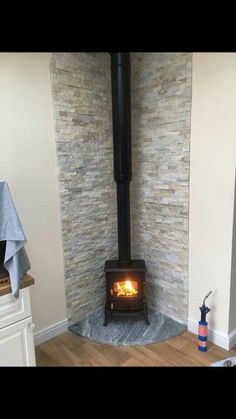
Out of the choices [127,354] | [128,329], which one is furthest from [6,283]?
[128,329]

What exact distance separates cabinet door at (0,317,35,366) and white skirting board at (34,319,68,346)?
60cm

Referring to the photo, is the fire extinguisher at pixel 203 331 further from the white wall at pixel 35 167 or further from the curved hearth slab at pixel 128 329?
the white wall at pixel 35 167

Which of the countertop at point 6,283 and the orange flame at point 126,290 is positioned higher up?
the countertop at point 6,283

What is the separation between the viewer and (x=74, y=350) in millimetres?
2264

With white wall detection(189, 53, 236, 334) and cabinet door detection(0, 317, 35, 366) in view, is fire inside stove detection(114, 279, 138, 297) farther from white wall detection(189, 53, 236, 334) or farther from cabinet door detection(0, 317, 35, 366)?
cabinet door detection(0, 317, 35, 366)

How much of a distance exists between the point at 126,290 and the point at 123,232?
55cm

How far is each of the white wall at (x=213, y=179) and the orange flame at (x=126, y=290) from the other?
22.3 inches

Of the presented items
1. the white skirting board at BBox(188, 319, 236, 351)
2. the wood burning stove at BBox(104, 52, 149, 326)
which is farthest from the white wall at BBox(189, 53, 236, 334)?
the wood burning stove at BBox(104, 52, 149, 326)

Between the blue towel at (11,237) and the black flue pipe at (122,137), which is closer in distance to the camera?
the blue towel at (11,237)

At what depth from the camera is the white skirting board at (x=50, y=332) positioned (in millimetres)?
2348

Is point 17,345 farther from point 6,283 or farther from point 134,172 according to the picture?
point 134,172

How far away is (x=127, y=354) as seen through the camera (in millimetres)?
2186

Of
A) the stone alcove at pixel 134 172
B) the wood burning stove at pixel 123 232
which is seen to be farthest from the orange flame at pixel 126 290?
the stone alcove at pixel 134 172
